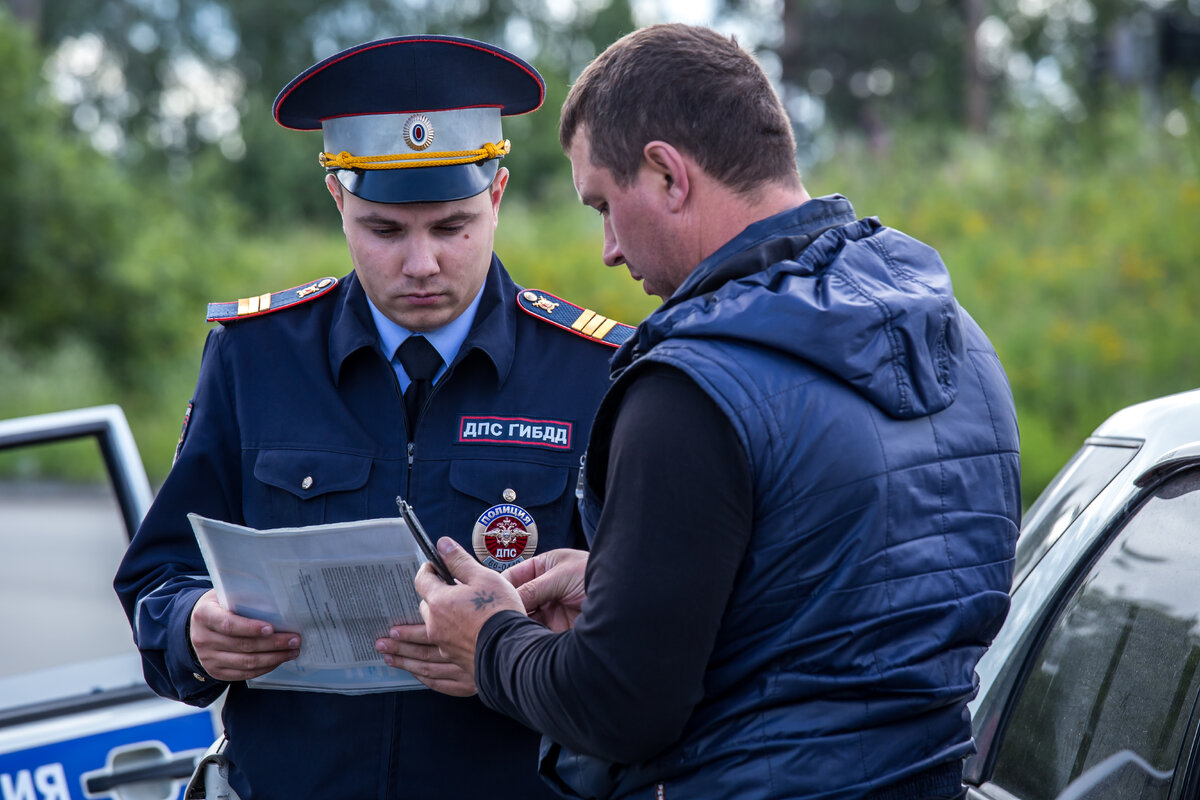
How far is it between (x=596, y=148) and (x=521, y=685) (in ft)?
2.27

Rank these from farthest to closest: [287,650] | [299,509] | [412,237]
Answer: [412,237] < [299,509] < [287,650]

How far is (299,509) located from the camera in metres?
2.05

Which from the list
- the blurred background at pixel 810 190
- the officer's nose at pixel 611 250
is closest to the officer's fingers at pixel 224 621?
the officer's nose at pixel 611 250

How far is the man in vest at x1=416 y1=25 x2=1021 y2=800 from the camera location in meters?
1.32

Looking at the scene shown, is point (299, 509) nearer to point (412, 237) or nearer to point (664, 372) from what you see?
point (412, 237)

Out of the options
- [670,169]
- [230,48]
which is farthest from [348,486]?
[230,48]

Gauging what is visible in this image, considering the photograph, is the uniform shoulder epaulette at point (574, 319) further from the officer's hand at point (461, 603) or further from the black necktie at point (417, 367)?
the officer's hand at point (461, 603)

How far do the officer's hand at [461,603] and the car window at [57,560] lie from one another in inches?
154

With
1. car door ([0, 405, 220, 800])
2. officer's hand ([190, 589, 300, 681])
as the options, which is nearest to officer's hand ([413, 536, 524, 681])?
officer's hand ([190, 589, 300, 681])

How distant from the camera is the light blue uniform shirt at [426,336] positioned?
215cm

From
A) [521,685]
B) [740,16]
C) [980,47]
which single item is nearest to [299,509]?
[521,685]

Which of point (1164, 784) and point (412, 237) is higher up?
point (412, 237)

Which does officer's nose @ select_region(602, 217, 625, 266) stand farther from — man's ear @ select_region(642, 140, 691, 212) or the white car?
the white car

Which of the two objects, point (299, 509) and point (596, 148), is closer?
point (596, 148)
